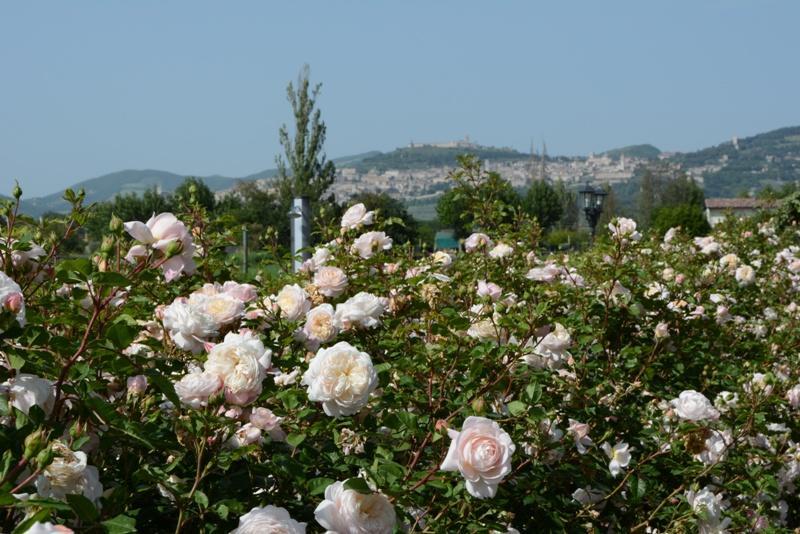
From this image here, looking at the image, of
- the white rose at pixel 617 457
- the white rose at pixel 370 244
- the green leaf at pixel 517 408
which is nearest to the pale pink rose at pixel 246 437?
the green leaf at pixel 517 408

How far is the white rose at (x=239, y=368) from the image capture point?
4.18ft

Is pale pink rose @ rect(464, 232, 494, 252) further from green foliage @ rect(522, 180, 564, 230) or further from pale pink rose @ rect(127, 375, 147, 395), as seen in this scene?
green foliage @ rect(522, 180, 564, 230)

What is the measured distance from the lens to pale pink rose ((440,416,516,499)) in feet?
4.00

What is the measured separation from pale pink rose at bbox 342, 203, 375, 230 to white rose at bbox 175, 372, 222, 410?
1424 millimetres

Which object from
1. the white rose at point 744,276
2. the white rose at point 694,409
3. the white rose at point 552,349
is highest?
the white rose at point 552,349

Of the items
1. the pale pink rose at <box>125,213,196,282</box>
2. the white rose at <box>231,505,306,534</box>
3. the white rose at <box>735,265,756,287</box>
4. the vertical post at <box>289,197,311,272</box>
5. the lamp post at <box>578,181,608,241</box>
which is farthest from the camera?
the lamp post at <box>578,181,608,241</box>

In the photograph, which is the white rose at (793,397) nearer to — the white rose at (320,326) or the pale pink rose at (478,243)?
the pale pink rose at (478,243)

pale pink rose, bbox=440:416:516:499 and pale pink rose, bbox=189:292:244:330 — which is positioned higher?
pale pink rose, bbox=189:292:244:330

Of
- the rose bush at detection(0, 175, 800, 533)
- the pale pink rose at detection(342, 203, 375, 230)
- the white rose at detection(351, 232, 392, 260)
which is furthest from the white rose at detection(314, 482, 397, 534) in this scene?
the pale pink rose at detection(342, 203, 375, 230)

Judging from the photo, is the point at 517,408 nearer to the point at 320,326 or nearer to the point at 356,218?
the point at 320,326

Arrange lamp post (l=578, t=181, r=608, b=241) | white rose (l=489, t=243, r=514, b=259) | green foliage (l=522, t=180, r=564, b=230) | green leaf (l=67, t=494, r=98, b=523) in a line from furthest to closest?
green foliage (l=522, t=180, r=564, b=230), lamp post (l=578, t=181, r=608, b=241), white rose (l=489, t=243, r=514, b=259), green leaf (l=67, t=494, r=98, b=523)

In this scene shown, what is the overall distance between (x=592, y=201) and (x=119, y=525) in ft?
38.9

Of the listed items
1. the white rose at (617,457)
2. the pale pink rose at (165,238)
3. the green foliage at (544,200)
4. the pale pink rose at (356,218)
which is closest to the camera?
the pale pink rose at (165,238)

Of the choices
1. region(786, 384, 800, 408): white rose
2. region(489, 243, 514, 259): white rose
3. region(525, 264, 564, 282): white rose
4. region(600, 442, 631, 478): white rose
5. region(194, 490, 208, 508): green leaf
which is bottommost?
region(786, 384, 800, 408): white rose
